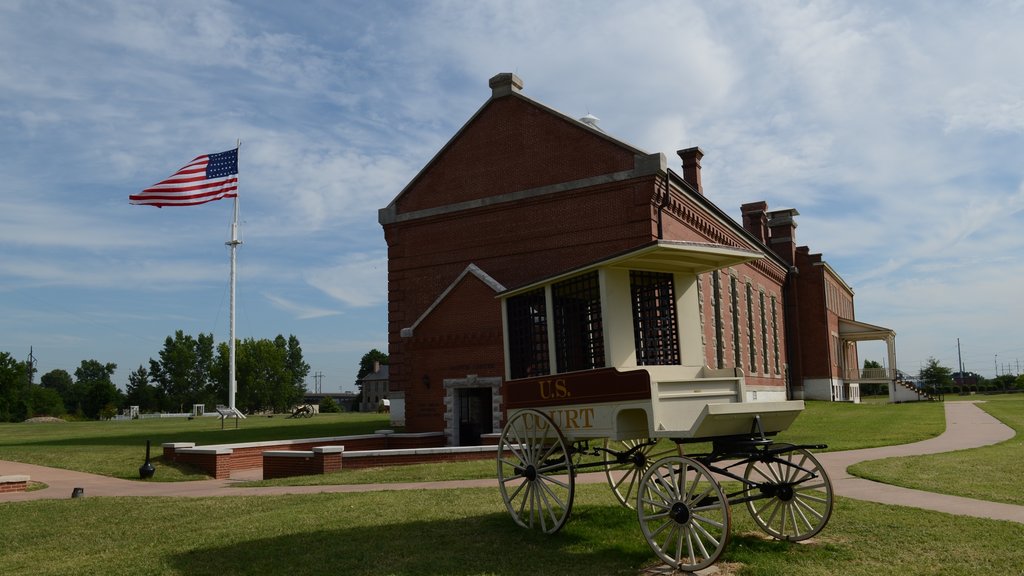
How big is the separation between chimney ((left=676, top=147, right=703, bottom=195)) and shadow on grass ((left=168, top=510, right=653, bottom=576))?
27920 millimetres

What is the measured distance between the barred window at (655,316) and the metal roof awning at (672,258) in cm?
18

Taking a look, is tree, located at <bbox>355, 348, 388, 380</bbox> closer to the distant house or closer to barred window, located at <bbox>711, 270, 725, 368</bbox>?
the distant house

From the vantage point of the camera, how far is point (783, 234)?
49781mm

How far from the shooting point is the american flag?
31.2 m

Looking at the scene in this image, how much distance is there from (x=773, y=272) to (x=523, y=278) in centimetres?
→ 2280

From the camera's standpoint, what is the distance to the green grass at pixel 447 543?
296 inches

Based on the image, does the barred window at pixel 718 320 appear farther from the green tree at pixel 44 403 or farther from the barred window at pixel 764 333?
the green tree at pixel 44 403

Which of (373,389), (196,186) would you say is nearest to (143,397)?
(373,389)

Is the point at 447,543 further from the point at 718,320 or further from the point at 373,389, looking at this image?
the point at 373,389

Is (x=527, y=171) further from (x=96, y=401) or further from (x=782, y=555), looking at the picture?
(x=96, y=401)

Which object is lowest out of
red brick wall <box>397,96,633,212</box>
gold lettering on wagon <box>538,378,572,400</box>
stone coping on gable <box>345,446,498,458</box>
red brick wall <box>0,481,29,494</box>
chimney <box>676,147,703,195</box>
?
red brick wall <box>0,481,29,494</box>

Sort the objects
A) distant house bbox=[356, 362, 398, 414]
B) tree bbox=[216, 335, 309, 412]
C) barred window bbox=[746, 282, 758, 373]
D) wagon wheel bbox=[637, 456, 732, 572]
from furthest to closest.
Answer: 1. distant house bbox=[356, 362, 398, 414]
2. tree bbox=[216, 335, 309, 412]
3. barred window bbox=[746, 282, 758, 373]
4. wagon wheel bbox=[637, 456, 732, 572]

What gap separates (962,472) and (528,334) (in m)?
8.82

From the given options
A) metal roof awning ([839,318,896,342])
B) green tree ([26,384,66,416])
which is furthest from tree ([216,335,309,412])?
metal roof awning ([839,318,896,342])
